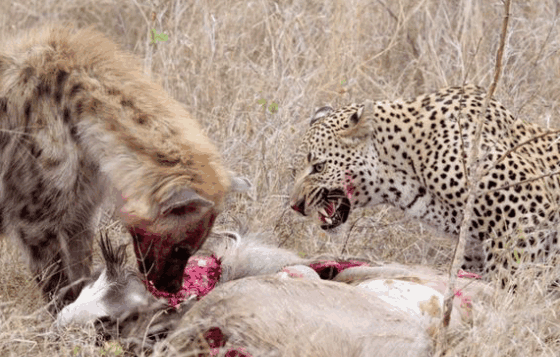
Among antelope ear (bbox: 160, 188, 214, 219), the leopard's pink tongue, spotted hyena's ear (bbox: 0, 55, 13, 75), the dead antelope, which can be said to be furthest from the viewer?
the leopard's pink tongue

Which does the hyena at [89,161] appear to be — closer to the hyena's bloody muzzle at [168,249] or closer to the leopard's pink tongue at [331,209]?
the hyena's bloody muzzle at [168,249]

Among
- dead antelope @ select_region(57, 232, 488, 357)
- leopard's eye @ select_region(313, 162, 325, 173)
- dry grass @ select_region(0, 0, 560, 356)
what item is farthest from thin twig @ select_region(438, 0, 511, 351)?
leopard's eye @ select_region(313, 162, 325, 173)

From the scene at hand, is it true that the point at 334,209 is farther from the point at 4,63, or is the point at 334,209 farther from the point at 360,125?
the point at 4,63

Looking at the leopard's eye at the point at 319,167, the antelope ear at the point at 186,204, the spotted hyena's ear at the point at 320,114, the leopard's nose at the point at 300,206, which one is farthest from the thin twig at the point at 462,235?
the spotted hyena's ear at the point at 320,114

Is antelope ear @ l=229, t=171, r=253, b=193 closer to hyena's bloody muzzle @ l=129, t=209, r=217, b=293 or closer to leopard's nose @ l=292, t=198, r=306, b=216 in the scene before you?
hyena's bloody muzzle @ l=129, t=209, r=217, b=293

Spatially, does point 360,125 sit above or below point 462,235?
below

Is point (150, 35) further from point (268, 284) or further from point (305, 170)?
point (268, 284)

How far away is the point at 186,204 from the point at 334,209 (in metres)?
1.30

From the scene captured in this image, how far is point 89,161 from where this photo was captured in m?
4.62

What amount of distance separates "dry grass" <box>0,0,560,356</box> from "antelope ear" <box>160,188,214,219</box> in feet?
2.59

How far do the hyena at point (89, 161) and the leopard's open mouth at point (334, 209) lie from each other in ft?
2.94

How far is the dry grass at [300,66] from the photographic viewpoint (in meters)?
5.85

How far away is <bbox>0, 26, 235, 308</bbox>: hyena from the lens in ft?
14.4

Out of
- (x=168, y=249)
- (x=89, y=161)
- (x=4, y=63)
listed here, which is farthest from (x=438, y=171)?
(x=4, y=63)
